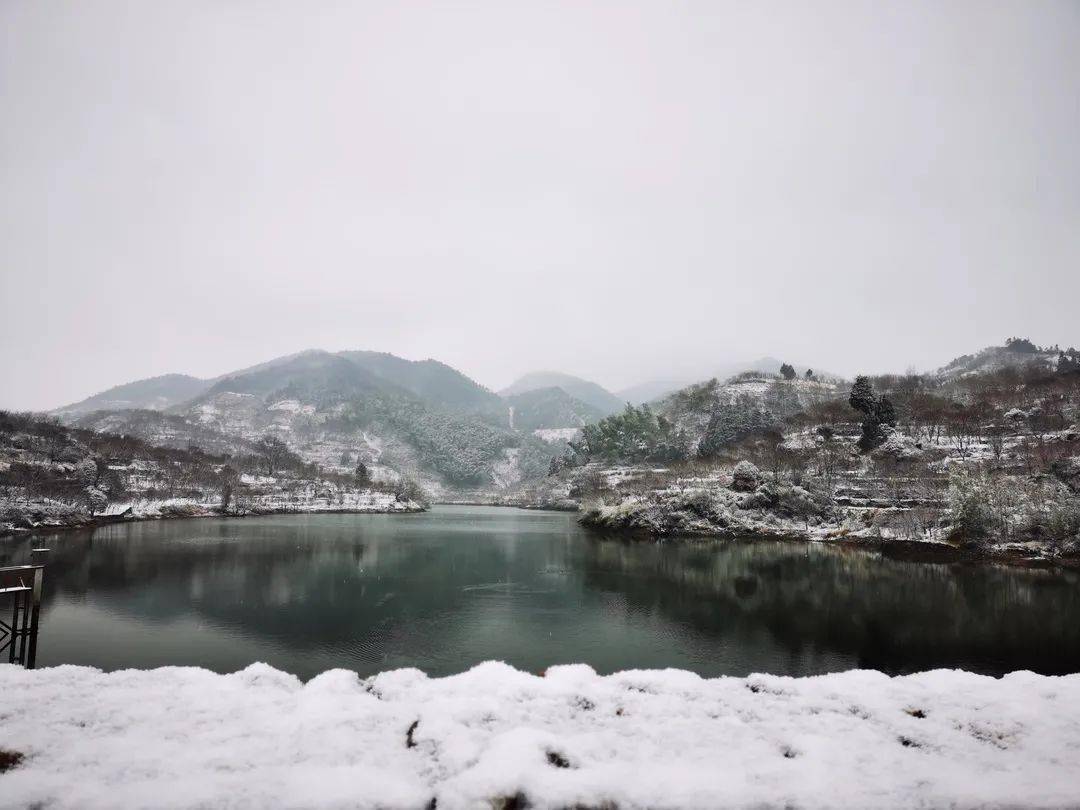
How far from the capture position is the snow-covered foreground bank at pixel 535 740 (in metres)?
9.62

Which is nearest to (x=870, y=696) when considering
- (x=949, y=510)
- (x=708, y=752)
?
(x=708, y=752)

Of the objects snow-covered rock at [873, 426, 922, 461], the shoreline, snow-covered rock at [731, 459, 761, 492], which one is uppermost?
snow-covered rock at [873, 426, 922, 461]

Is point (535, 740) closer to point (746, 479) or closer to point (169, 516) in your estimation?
point (746, 479)

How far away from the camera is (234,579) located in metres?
50.0

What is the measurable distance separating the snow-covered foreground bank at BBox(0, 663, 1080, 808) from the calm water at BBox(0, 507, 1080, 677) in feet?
38.1

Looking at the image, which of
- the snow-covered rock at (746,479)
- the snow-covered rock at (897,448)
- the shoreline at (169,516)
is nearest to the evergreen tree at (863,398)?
the snow-covered rock at (897,448)

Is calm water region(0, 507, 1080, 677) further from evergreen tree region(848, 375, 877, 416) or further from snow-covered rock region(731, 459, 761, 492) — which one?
evergreen tree region(848, 375, 877, 416)

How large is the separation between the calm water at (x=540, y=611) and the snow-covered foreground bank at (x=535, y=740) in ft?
38.1

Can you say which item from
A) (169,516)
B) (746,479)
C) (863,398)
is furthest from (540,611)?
(169,516)

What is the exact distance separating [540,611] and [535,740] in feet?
96.8

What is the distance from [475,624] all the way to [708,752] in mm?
26041

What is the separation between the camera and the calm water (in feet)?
91.5

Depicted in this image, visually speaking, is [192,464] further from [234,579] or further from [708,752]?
[708,752]

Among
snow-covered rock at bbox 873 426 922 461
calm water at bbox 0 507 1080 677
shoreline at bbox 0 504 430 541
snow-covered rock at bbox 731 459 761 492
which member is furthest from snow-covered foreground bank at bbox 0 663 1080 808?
snow-covered rock at bbox 873 426 922 461
